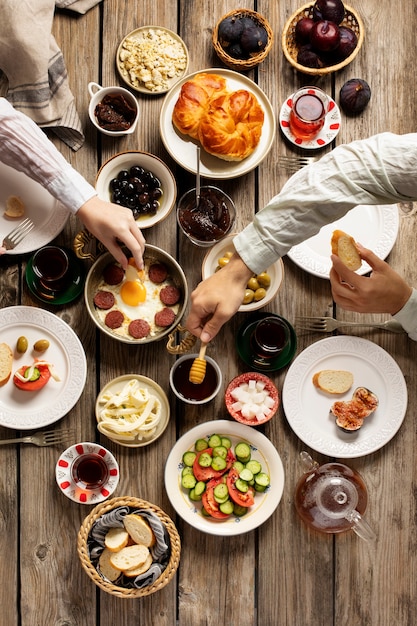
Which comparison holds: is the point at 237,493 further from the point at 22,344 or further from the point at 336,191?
the point at 336,191

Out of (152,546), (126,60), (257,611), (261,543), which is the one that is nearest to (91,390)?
(152,546)

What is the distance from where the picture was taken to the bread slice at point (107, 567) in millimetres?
2045

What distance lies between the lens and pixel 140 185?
2.10 m

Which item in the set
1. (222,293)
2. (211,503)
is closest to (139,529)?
(211,503)

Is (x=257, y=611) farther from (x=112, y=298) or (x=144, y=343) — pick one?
(x=112, y=298)

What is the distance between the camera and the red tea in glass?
84.4 inches

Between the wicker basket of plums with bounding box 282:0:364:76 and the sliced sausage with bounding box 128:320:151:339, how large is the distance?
1024 millimetres

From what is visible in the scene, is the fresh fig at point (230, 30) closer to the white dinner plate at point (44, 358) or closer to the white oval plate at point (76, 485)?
the white dinner plate at point (44, 358)

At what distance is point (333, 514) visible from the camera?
82.5 inches

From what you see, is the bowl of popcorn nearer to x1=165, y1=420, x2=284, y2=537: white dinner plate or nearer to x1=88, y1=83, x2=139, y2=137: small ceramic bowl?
x1=88, y1=83, x2=139, y2=137: small ceramic bowl

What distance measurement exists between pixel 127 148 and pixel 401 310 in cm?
108

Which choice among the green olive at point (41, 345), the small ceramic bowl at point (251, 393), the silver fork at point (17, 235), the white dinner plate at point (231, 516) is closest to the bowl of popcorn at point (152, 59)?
the silver fork at point (17, 235)

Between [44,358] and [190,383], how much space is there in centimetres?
50

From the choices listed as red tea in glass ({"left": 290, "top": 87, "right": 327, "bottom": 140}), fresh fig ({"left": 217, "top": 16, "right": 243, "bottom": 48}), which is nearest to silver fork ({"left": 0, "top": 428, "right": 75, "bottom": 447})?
red tea in glass ({"left": 290, "top": 87, "right": 327, "bottom": 140})
